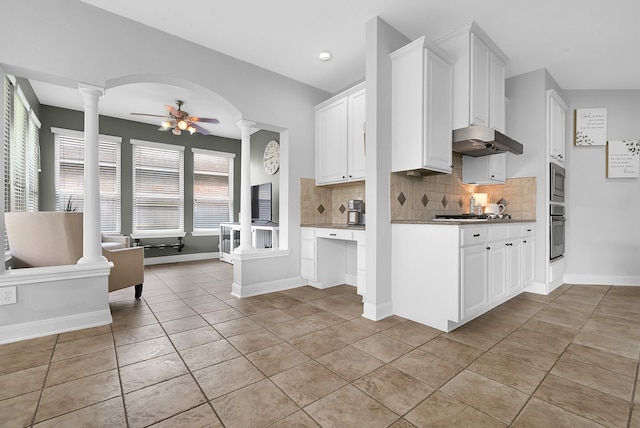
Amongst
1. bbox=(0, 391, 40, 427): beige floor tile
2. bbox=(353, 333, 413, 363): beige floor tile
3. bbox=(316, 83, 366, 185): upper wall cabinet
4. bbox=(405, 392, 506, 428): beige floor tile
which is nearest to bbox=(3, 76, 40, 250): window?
bbox=(0, 391, 40, 427): beige floor tile

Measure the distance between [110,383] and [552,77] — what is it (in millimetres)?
5475

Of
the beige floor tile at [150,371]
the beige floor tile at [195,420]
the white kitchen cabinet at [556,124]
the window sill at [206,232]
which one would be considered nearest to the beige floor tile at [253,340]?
the beige floor tile at [150,371]

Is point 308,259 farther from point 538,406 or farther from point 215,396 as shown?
point 538,406

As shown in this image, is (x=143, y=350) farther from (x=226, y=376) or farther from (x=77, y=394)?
(x=226, y=376)

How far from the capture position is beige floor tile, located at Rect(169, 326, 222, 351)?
2.24 m

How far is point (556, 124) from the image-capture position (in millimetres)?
3852

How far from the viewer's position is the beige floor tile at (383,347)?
2.06 meters

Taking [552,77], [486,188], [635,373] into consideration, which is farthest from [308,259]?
[552,77]

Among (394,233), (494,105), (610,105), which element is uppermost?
(610,105)

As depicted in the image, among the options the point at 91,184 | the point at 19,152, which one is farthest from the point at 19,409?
the point at 19,152

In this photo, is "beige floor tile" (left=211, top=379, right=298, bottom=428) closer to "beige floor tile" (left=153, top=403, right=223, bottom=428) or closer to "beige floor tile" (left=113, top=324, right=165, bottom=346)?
"beige floor tile" (left=153, top=403, right=223, bottom=428)

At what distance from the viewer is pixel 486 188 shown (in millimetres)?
4129

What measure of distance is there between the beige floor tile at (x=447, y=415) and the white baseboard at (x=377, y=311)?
1146 mm

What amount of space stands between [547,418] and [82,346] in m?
2.95
